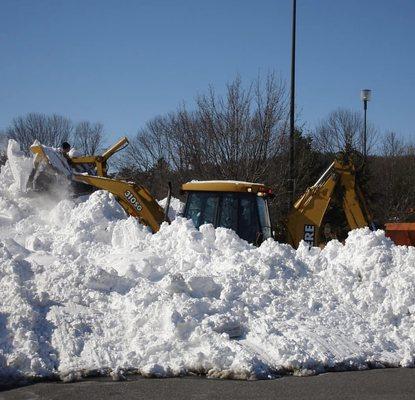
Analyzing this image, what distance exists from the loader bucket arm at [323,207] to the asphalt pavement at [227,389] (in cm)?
619

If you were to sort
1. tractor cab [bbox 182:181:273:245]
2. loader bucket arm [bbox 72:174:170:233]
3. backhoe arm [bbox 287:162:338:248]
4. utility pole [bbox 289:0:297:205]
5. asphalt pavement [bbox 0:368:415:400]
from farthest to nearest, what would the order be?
utility pole [bbox 289:0:297:205], loader bucket arm [bbox 72:174:170:233], backhoe arm [bbox 287:162:338:248], tractor cab [bbox 182:181:273:245], asphalt pavement [bbox 0:368:415:400]

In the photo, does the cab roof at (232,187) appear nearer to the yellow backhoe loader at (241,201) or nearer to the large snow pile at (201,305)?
the yellow backhoe loader at (241,201)

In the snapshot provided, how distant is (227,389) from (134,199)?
7.65 metres

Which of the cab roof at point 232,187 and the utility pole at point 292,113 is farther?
the utility pole at point 292,113

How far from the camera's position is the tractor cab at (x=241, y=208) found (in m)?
13.0

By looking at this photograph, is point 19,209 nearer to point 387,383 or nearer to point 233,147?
point 233,147

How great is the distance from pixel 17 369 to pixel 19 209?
283 inches

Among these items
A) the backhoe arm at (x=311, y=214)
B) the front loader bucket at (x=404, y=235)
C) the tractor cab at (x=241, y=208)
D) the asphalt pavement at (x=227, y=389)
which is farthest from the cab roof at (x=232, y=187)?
the asphalt pavement at (x=227, y=389)

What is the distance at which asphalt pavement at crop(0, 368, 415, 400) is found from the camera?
23.5ft

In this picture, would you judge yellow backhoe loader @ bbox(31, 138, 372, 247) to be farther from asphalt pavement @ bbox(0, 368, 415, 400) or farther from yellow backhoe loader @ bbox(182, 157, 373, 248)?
asphalt pavement @ bbox(0, 368, 415, 400)

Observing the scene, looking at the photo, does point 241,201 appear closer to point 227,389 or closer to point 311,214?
point 311,214

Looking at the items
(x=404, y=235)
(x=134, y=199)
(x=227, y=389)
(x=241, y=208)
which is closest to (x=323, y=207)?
(x=241, y=208)

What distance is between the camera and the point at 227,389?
24.3ft

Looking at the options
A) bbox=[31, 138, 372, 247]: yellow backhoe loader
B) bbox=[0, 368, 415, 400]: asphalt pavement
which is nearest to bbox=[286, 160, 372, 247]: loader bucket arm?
bbox=[31, 138, 372, 247]: yellow backhoe loader
